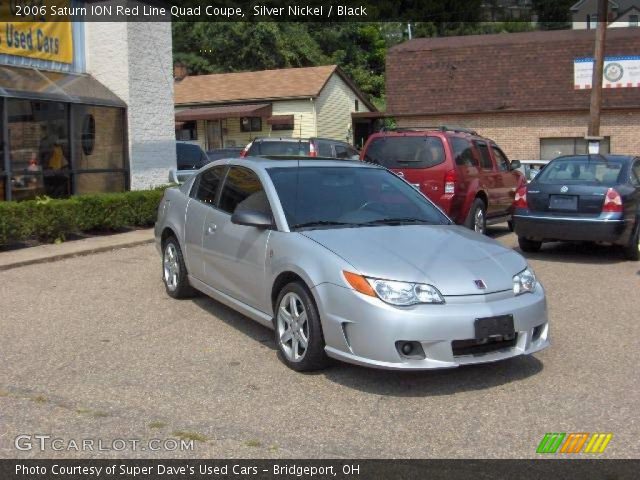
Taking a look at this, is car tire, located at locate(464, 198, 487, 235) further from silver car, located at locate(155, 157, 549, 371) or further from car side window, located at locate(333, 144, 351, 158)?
silver car, located at locate(155, 157, 549, 371)

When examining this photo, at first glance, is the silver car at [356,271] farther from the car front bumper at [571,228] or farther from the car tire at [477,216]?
the car tire at [477,216]

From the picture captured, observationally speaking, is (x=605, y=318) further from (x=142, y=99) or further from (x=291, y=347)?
(x=142, y=99)

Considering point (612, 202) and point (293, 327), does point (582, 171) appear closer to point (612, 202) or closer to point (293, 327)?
point (612, 202)

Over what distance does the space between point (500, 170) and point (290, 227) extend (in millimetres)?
8321

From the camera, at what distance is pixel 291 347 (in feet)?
17.6

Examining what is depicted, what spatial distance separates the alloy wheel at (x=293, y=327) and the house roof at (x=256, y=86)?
2857 centimetres

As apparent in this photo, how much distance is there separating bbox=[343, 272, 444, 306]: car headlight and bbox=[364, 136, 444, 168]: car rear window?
6606mm

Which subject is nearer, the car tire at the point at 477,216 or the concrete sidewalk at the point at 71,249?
the concrete sidewalk at the point at 71,249

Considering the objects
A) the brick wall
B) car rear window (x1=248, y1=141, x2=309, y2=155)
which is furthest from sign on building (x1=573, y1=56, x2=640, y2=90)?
car rear window (x1=248, y1=141, x2=309, y2=155)

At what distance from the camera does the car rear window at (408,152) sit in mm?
11180

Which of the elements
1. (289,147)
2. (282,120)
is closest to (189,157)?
(289,147)

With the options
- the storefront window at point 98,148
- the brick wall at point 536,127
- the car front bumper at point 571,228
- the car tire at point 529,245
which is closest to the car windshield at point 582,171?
the car front bumper at point 571,228

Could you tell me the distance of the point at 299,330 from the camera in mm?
5227

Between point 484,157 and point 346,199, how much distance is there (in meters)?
7.02
